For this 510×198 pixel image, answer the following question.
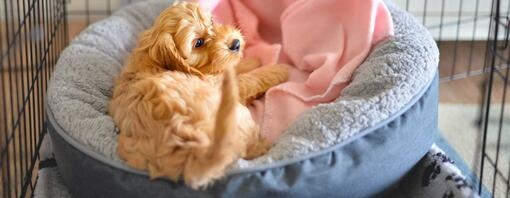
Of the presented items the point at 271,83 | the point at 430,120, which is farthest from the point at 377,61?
the point at 271,83

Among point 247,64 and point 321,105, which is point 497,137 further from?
point 321,105

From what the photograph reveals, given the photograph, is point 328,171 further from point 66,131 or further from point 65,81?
point 65,81

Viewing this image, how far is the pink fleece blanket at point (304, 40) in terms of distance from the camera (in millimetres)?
1944

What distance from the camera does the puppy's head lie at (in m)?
1.78

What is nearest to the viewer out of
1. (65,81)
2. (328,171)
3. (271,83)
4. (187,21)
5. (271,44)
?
(328,171)

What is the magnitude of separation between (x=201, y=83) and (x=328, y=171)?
35 cm

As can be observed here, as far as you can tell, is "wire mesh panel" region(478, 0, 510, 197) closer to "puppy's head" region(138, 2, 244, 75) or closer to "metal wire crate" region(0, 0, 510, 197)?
"metal wire crate" region(0, 0, 510, 197)

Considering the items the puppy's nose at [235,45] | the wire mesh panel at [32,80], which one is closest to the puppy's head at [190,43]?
the puppy's nose at [235,45]

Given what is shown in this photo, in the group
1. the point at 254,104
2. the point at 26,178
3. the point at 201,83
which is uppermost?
the point at 201,83

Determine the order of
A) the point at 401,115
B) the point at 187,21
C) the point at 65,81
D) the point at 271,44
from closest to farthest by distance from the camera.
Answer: the point at 401,115 → the point at 187,21 → the point at 65,81 → the point at 271,44

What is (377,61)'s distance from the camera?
1866mm

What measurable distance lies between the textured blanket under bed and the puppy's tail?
9cm

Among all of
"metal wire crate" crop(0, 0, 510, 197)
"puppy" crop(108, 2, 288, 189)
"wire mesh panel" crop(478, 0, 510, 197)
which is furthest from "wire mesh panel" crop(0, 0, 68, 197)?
"wire mesh panel" crop(478, 0, 510, 197)

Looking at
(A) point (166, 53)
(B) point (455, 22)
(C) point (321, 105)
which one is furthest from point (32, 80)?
(B) point (455, 22)
